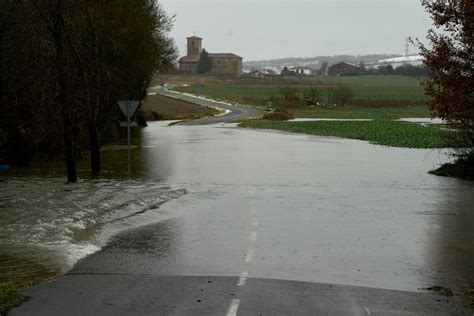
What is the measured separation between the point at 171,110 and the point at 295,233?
81057mm

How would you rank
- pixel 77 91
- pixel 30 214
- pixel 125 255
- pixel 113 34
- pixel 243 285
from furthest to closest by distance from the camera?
pixel 113 34 → pixel 77 91 → pixel 30 214 → pixel 125 255 → pixel 243 285

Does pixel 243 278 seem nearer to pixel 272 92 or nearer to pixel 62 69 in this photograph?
pixel 62 69

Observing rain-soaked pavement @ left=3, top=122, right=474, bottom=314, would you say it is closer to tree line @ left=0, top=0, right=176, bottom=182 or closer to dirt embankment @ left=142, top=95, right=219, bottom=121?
tree line @ left=0, top=0, right=176, bottom=182

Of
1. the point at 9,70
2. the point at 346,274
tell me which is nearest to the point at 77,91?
the point at 9,70

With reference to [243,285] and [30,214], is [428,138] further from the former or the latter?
[243,285]

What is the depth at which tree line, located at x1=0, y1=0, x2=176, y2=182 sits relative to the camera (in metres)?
22.8

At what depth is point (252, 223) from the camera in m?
14.9

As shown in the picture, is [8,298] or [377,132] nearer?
[8,298]

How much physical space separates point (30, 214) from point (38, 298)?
795 centimetres

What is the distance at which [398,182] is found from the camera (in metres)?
24.1

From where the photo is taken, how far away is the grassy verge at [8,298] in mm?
7829

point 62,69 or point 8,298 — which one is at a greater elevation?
point 62,69

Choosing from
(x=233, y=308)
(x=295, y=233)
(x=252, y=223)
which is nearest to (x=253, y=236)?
(x=295, y=233)

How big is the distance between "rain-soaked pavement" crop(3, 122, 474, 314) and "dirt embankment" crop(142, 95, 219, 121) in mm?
55580
